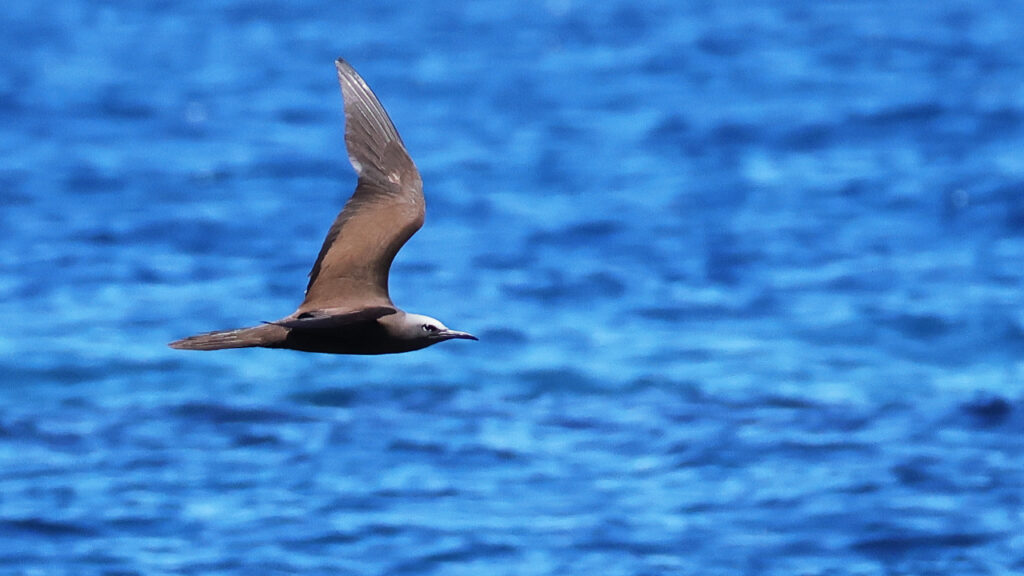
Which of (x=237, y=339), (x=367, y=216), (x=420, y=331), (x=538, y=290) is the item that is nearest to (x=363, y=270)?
(x=367, y=216)

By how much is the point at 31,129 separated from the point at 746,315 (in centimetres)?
1184

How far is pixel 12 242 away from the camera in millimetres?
19812

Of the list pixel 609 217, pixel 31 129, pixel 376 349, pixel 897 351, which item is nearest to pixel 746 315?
pixel 897 351

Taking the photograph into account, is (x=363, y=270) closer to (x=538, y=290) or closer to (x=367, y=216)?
(x=367, y=216)

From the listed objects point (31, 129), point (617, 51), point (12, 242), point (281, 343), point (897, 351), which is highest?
point (617, 51)

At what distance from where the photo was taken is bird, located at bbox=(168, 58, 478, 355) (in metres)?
8.20

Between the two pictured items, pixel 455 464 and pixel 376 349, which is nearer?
pixel 376 349

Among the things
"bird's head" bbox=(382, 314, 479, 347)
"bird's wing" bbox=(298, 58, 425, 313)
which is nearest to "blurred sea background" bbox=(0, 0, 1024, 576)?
"bird's wing" bbox=(298, 58, 425, 313)

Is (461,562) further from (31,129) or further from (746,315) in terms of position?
(31,129)

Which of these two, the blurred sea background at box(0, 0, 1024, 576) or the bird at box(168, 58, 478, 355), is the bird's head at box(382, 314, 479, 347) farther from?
the blurred sea background at box(0, 0, 1024, 576)

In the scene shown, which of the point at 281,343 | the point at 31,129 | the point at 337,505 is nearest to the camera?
the point at 281,343

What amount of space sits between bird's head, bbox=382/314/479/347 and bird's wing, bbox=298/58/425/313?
25 centimetres

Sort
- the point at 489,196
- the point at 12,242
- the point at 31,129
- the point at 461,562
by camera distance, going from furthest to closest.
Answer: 1. the point at 31,129
2. the point at 489,196
3. the point at 12,242
4. the point at 461,562

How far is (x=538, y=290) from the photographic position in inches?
735
